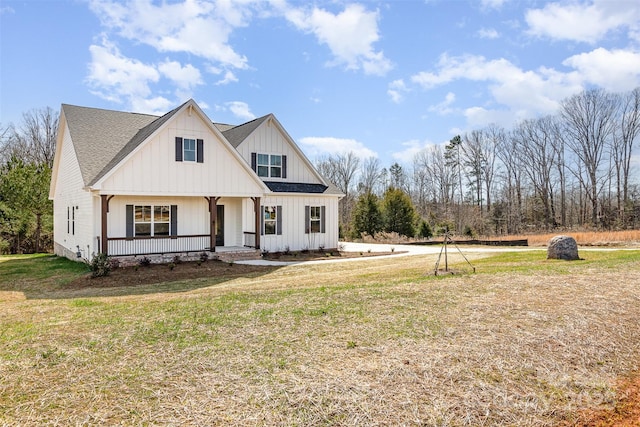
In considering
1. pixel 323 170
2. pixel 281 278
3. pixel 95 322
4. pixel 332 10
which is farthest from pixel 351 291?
pixel 323 170

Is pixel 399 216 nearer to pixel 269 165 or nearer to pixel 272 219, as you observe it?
pixel 269 165

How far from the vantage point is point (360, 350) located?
4801mm

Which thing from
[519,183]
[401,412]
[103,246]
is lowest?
[401,412]

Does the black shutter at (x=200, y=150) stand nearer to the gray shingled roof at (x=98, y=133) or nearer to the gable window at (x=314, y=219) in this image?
the gray shingled roof at (x=98, y=133)

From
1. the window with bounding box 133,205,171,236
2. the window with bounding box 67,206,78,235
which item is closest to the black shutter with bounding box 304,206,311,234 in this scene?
the window with bounding box 133,205,171,236

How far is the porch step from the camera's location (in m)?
17.2

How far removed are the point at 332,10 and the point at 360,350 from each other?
12.1 meters

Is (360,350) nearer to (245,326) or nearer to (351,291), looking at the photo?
(245,326)

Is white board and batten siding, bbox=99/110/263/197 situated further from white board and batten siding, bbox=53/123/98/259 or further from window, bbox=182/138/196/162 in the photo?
white board and batten siding, bbox=53/123/98/259

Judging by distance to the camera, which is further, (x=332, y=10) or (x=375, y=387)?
(x=332, y=10)

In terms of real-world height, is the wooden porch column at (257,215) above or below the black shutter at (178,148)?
below

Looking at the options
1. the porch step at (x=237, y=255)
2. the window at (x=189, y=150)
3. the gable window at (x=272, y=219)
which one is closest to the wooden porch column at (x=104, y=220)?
the window at (x=189, y=150)

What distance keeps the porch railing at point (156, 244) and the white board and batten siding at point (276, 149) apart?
4.99 meters

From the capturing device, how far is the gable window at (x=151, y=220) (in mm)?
16719
